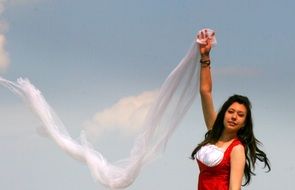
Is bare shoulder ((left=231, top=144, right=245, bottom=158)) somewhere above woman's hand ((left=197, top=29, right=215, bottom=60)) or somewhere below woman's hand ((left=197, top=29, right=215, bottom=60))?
below

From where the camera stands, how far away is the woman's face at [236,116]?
21.7 ft

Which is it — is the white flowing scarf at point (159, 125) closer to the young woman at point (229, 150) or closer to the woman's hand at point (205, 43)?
the woman's hand at point (205, 43)

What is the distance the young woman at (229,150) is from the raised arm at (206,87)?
A: 220mm

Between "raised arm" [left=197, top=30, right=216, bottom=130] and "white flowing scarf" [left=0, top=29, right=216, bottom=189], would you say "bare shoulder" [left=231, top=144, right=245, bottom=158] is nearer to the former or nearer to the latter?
"raised arm" [left=197, top=30, right=216, bottom=130]

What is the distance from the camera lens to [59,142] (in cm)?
858

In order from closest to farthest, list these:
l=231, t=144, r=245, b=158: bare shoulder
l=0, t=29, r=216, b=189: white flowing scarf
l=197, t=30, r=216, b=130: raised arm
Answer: l=231, t=144, r=245, b=158: bare shoulder, l=197, t=30, r=216, b=130: raised arm, l=0, t=29, r=216, b=189: white flowing scarf

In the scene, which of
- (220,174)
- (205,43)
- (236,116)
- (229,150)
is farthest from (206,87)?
(220,174)

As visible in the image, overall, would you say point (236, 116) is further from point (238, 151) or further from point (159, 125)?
point (159, 125)

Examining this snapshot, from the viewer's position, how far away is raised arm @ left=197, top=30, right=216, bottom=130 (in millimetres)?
7090

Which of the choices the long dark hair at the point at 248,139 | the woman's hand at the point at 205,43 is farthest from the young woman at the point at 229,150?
the woman's hand at the point at 205,43

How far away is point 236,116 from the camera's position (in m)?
6.62

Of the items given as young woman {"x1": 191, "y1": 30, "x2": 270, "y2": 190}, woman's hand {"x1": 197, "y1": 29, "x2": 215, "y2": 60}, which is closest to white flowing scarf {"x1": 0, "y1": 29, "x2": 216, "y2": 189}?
woman's hand {"x1": 197, "y1": 29, "x2": 215, "y2": 60}

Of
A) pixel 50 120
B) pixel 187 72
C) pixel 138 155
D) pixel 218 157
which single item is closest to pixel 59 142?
pixel 50 120

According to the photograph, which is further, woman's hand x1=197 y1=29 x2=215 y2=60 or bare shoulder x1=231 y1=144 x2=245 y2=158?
woman's hand x1=197 y1=29 x2=215 y2=60
